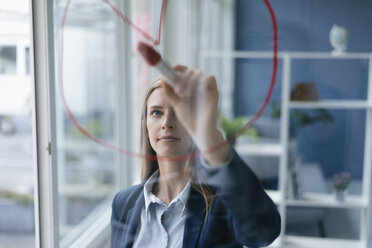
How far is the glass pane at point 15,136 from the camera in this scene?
1.04 m

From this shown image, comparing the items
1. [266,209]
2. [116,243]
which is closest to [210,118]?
[266,209]

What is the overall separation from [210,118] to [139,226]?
227mm

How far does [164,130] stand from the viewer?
0.65 metres

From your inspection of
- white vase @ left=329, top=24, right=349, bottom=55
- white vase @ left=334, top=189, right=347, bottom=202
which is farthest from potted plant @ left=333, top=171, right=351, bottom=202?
white vase @ left=329, top=24, right=349, bottom=55

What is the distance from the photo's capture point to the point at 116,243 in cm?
75

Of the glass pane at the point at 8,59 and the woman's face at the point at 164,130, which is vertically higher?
the glass pane at the point at 8,59

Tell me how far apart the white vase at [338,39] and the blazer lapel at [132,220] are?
3.61 ft

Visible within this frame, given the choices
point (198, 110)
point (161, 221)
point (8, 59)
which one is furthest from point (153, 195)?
point (8, 59)

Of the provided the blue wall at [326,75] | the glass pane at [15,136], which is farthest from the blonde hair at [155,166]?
the blue wall at [326,75]

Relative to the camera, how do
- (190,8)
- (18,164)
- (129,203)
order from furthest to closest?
1. (18,164)
2. (190,8)
3. (129,203)

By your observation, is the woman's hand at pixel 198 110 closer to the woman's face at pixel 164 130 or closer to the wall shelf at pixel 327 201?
the woman's face at pixel 164 130

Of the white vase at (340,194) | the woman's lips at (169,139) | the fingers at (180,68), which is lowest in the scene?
the white vase at (340,194)

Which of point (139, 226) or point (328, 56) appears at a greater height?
point (328, 56)

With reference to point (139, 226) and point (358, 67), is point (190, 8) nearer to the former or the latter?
point (139, 226)
